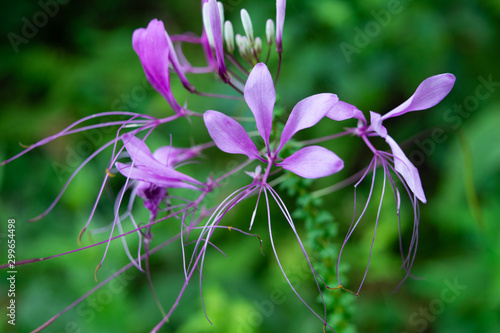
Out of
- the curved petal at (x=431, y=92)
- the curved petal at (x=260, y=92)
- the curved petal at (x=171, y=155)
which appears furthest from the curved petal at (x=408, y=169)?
the curved petal at (x=171, y=155)

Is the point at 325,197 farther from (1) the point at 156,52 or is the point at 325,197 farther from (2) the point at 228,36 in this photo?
(1) the point at 156,52

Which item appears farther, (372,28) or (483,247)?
(372,28)

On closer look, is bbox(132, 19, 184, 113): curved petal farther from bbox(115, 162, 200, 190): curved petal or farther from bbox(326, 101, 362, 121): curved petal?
bbox(326, 101, 362, 121): curved petal

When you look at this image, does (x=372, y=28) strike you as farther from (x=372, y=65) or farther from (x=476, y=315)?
(x=476, y=315)

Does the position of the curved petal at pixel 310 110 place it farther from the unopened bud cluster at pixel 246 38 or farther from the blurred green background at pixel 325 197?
the blurred green background at pixel 325 197

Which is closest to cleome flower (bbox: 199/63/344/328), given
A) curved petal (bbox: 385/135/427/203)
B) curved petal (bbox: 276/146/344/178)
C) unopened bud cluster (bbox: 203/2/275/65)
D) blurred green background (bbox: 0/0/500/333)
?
curved petal (bbox: 276/146/344/178)

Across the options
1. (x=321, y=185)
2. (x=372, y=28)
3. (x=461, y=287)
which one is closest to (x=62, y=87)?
(x=321, y=185)
